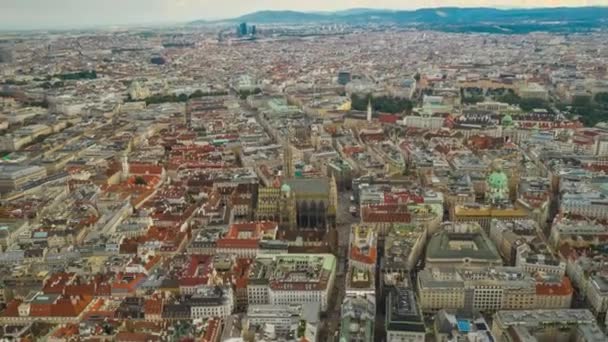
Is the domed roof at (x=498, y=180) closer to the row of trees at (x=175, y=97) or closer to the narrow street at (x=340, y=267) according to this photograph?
the narrow street at (x=340, y=267)

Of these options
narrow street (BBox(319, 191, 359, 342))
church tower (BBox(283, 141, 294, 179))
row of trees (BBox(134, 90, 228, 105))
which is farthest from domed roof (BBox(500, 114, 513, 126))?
row of trees (BBox(134, 90, 228, 105))

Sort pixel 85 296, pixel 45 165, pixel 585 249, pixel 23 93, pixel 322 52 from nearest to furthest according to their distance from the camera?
pixel 85 296 → pixel 585 249 → pixel 45 165 → pixel 23 93 → pixel 322 52

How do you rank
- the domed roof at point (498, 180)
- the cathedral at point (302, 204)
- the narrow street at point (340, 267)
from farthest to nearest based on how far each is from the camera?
1. the domed roof at point (498, 180)
2. the cathedral at point (302, 204)
3. the narrow street at point (340, 267)

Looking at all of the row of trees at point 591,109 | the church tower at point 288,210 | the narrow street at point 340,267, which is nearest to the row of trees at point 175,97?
the narrow street at point 340,267

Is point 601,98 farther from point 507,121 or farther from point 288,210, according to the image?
point 288,210

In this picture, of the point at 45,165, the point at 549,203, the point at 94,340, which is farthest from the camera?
the point at 45,165

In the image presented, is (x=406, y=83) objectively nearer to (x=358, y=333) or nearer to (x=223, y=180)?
(x=223, y=180)

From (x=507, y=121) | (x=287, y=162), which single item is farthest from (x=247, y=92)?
(x=287, y=162)

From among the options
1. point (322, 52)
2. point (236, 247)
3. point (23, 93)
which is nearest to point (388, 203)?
point (236, 247)
